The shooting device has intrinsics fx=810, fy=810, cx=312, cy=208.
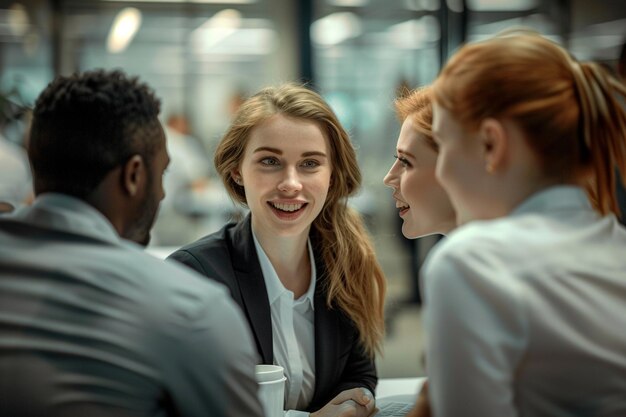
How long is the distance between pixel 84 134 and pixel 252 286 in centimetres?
105

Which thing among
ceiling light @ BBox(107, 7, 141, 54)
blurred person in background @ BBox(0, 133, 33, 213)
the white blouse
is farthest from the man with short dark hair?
ceiling light @ BBox(107, 7, 141, 54)

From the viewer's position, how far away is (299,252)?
7.66 feet

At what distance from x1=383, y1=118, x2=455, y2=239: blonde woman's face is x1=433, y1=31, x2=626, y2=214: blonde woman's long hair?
749 mm

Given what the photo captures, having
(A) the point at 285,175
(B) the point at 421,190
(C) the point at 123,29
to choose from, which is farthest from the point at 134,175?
(C) the point at 123,29

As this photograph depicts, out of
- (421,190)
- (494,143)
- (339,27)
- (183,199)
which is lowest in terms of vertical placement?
(183,199)

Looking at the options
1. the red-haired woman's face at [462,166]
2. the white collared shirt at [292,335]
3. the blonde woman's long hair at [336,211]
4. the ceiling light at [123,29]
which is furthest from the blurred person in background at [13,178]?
the ceiling light at [123,29]

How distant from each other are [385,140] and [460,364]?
6.36 metres

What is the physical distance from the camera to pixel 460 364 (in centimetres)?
106

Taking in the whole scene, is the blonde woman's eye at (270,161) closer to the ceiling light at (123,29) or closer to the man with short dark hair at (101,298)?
the man with short dark hair at (101,298)

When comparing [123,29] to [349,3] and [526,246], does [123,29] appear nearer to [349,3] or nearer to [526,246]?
[349,3]

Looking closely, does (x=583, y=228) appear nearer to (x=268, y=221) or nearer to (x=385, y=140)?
(x=268, y=221)

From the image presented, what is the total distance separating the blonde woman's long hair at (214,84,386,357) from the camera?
2.29 m

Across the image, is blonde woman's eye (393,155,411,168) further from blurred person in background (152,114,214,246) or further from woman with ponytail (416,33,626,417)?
blurred person in background (152,114,214,246)

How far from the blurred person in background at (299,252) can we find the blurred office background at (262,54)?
4.43 metres
